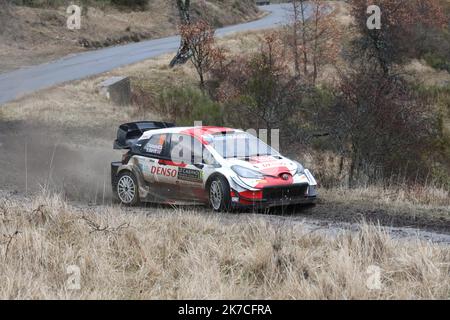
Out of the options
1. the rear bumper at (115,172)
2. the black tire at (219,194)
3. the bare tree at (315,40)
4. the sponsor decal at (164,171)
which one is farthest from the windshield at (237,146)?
the bare tree at (315,40)

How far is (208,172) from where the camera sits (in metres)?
12.5

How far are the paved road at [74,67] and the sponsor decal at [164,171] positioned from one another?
12443 millimetres

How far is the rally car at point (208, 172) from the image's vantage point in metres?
12.2

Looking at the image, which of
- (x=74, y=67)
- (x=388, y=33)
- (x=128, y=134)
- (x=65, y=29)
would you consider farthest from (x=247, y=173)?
(x=65, y=29)

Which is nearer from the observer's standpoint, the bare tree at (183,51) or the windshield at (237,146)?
the windshield at (237,146)

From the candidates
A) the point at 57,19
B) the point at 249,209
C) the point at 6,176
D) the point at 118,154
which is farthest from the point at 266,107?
the point at 57,19

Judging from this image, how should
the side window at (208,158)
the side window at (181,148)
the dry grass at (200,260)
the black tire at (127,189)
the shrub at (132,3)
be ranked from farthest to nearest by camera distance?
the shrub at (132,3)
the black tire at (127,189)
the side window at (181,148)
the side window at (208,158)
the dry grass at (200,260)

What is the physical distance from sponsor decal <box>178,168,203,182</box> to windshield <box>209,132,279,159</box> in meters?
0.54

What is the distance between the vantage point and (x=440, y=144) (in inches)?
915

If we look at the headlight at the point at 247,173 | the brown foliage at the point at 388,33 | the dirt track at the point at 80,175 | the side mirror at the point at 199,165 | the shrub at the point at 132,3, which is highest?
the shrub at the point at 132,3

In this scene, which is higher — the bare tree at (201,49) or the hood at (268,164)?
the bare tree at (201,49)

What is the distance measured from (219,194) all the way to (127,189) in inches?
92.2

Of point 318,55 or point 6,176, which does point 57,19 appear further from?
point 6,176

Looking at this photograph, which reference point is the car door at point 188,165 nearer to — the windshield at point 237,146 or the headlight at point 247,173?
the windshield at point 237,146
